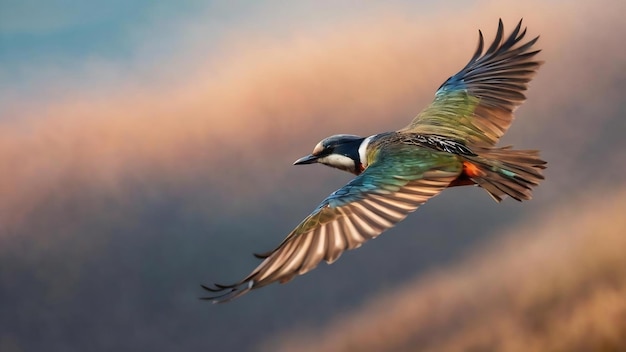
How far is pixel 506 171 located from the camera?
5.63 meters

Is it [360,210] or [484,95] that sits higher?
[484,95]

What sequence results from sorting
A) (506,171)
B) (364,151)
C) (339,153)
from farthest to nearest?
(339,153) → (364,151) → (506,171)

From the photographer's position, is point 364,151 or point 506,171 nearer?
point 506,171

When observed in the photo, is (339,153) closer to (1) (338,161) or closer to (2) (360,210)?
(1) (338,161)

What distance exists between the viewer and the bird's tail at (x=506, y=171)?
546 cm

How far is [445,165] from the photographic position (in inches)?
223

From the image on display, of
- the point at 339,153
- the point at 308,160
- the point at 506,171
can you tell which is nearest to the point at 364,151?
the point at 339,153

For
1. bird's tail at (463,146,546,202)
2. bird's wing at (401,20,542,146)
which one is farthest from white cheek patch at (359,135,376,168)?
bird's tail at (463,146,546,202)

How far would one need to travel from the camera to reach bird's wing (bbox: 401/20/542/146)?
6.91 metres

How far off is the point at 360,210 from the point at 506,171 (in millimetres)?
1067

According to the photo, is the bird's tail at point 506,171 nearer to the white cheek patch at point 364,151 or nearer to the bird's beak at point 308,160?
the white cheek patch at point 364,151

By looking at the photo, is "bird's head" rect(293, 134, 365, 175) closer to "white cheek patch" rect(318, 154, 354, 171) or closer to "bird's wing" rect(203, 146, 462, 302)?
"white cheek patch" rect(318, 154, 354, 171)

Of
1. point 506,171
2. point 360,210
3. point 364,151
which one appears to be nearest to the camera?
point 360,210

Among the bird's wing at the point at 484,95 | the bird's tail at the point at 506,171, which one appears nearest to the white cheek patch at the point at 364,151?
the bird's wing at the point at 484,95
